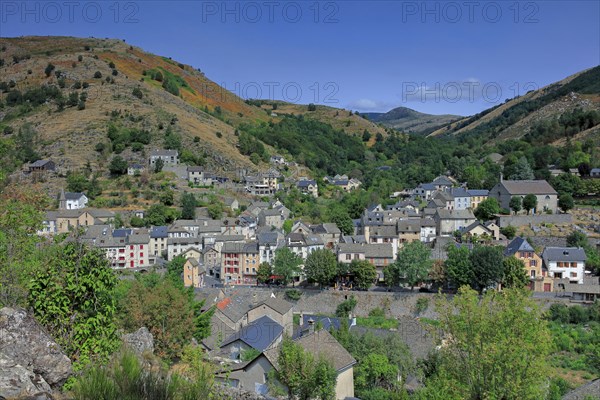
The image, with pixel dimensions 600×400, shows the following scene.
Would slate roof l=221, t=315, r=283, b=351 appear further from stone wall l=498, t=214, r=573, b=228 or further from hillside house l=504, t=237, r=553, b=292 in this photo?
stone wall l=498, t=214, r=573, b=228

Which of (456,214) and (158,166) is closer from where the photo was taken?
(456,214)

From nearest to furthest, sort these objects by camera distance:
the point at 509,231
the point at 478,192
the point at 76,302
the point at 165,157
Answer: the point at 76,302 < the point at 509,231 < the point at 478,192 < the point at 165,157

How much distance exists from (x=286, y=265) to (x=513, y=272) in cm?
1549

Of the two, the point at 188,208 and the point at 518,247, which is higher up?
the point at 188,208

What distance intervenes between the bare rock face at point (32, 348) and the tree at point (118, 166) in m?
53.5

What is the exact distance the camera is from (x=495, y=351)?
432 inches

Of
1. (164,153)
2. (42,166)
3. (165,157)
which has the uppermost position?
(164,153)

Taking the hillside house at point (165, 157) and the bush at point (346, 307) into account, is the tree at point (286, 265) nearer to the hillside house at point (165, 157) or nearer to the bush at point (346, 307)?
the bush at point (346, 307)

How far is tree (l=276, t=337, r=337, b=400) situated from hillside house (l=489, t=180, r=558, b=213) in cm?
4004

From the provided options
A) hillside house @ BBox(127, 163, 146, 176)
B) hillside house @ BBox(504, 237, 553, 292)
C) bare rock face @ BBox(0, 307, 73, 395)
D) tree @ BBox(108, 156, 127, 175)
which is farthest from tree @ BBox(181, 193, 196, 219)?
bare rock face @ BBox(0, 307, 73, 395)

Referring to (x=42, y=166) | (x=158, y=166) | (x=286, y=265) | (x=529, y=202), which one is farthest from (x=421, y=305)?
(x=42, y=166)

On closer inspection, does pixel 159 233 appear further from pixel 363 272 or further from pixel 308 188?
pixel 308 188

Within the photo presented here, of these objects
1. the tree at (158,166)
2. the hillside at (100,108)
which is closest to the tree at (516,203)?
the hillside at (100,108)

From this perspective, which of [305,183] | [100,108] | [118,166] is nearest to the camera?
[118,166]
